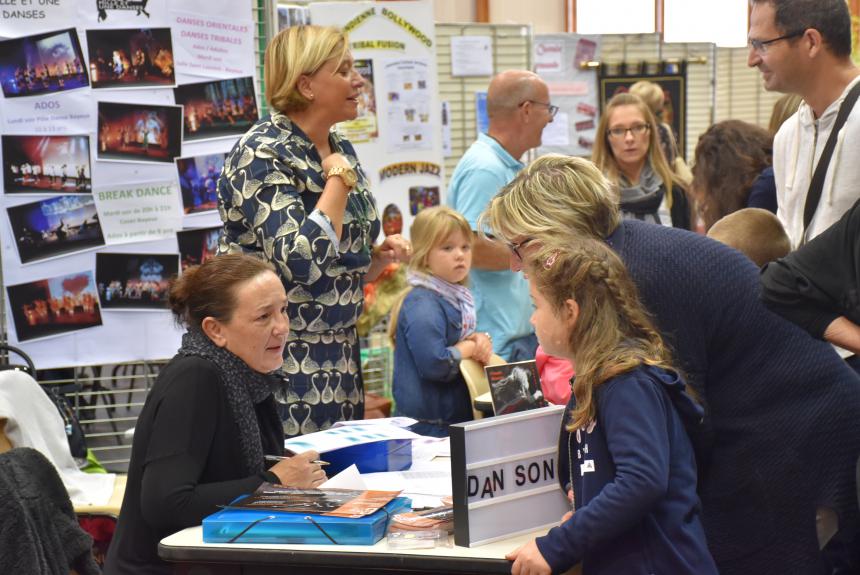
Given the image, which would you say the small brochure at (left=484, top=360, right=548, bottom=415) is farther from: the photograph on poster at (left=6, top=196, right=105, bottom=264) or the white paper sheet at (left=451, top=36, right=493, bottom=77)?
the white paper sheet at (left=451, top=36, right=493, bottom=77)

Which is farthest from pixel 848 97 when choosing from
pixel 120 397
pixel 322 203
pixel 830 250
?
pixel 120 397

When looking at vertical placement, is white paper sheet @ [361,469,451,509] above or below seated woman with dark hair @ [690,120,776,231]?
below

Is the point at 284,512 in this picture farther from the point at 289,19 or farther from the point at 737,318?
the point at 289,19

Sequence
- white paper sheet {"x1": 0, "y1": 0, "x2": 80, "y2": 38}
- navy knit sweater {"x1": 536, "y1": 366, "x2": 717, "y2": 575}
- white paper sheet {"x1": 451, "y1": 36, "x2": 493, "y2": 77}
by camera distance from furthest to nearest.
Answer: white paper sheet {"x1": 451, "y1": 36, "x2": 493, "y2": 77}, white paper sheet {"x1": 0, "y1": 0, "x2": 80, "y2": 38}, navy knit sweater {"x1": 536, "y1": 366, "x2": 717, "y2": 575}

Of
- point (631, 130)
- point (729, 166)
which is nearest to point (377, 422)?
point (729, 166)

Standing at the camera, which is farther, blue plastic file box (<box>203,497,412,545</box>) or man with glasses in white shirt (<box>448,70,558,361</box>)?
man with glasses in white shirt (<box>448,70,558,361</box>)

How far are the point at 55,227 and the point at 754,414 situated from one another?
118 inches

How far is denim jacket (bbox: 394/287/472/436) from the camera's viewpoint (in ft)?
13.8

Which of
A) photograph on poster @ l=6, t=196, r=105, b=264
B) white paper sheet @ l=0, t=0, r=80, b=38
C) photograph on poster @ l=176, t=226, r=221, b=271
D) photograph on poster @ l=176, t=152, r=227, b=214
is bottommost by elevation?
photograph on poster @ l=176, t=226, r=221, b=271

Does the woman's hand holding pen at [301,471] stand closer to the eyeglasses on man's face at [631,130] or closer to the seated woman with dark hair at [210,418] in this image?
the seated woman with dark hair at [210,418]

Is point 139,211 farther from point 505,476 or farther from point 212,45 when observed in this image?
A: point 505,476

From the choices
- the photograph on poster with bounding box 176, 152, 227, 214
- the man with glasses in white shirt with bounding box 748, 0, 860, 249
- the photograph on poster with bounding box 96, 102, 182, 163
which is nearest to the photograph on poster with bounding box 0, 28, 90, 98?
the photograph on poster with bounding box 96, 102, 182, 163

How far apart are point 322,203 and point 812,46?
146 centimetres

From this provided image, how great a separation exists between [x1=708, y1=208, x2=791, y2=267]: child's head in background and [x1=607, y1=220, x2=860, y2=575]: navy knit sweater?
2.54 ft
